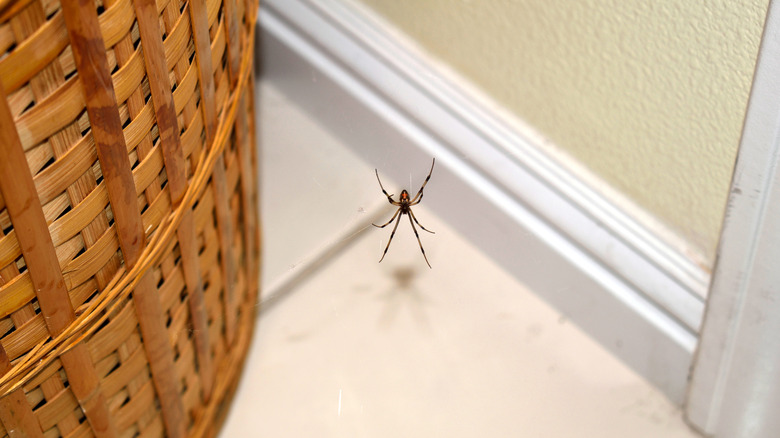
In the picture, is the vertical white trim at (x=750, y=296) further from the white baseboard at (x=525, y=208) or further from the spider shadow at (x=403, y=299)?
the spider shadow at (x=403, y=299)

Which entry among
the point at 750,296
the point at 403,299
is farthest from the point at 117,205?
the point at 750,296

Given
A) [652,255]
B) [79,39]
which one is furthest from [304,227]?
[79,39]

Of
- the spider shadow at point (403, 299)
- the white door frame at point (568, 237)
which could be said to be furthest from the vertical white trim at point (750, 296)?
the spider shadow at point (403, 299)

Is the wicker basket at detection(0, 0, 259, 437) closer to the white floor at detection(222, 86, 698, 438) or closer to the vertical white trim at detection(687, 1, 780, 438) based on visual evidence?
the white floor at detection(222, 86, 698, 438)

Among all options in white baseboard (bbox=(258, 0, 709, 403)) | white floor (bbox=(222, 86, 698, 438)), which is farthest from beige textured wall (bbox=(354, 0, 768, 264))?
white floor (bbox=(222, 86, 698, 438))

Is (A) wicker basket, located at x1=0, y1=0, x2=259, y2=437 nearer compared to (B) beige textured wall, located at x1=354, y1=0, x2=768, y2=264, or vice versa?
(A) wicker basket, located at x1=0, y1=0, x2=259, y2=437
